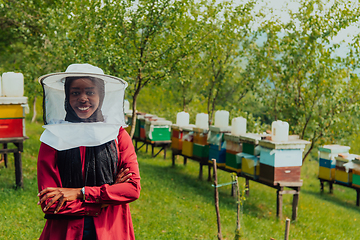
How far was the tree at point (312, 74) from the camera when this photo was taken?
8.98 meters

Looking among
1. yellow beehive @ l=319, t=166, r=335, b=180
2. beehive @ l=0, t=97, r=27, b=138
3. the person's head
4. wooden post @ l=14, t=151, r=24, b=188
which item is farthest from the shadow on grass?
the person's head

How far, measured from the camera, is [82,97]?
219 cm

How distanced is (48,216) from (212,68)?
1107 cm

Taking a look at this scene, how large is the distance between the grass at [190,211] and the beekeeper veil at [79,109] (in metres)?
3.72

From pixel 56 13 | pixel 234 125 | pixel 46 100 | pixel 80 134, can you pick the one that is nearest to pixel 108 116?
pixel 80 134

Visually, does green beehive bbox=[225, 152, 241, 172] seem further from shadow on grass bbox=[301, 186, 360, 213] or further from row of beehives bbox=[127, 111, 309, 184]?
shadow on grass bbox=[301, 186, 360, 213]

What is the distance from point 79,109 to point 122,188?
617 mm

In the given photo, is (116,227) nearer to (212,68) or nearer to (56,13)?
(56,13)

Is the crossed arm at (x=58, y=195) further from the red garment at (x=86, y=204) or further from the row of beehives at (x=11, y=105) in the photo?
the row of beehives at (x=11, y=105)

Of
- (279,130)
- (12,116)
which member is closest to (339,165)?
(279,130)

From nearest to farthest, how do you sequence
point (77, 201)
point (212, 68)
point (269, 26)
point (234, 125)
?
point (77, 201)
point (234, 125)
point (269, 26)
point (212, 68)

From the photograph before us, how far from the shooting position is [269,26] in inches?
421

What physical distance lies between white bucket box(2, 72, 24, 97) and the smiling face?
4768mm

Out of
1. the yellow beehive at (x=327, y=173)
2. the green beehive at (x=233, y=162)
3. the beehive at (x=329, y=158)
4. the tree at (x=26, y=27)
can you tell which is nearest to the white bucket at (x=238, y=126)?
the green beehive at (x=233, y=162)
